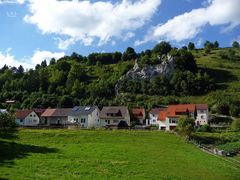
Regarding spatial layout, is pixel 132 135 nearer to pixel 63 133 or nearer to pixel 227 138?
pixel 63 133

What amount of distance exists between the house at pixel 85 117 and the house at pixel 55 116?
4.08 meters

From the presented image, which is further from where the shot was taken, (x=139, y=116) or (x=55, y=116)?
(x=139, y=116)

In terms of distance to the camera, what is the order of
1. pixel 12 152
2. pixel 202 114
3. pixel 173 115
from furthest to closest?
pixel 202 114 → pixel 173 115 → pixel 12 152

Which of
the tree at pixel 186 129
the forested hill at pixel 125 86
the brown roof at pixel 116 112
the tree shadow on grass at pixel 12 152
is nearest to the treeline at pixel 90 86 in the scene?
the forested hill at pixel 125 86

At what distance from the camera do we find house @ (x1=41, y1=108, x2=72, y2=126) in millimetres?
115562

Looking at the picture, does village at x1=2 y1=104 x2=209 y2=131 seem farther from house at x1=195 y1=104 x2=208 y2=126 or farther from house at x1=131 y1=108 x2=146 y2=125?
house at x1=131 y1=108 x2=146 y2=125

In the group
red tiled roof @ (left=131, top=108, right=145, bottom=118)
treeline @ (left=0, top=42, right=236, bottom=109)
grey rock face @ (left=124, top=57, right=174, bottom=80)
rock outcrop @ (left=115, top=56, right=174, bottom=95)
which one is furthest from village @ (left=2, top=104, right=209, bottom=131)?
grey rock face @ (left=124, top=57, right=174, bottom=80)

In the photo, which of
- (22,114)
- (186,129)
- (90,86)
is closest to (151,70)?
(90,86)

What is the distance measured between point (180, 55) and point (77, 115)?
78.9 metres

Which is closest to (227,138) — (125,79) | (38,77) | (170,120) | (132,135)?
(132,135)

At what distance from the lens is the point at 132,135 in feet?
253

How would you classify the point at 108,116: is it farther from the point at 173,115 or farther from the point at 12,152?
the point at 12,152

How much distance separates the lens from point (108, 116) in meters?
111

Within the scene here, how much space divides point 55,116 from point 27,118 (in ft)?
26.9
